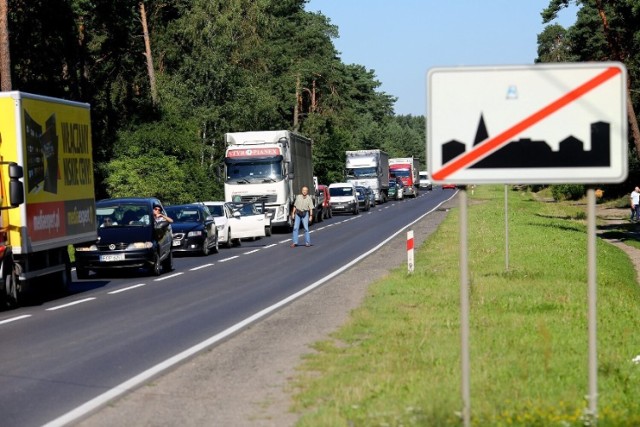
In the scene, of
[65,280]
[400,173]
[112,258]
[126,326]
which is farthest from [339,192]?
[126,326]

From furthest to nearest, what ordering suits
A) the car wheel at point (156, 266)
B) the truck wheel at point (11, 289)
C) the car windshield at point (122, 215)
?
1. the car windshield at point (122, 215)
2. the car wheel at point (156, 266)
3. the truck wheel at point (11, 289)

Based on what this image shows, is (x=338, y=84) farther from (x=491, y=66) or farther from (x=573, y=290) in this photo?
(x=491, y=66)

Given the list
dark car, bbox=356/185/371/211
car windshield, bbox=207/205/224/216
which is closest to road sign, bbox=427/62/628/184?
car windshield, bbox=207/205/224/216

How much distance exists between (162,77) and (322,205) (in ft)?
40.3

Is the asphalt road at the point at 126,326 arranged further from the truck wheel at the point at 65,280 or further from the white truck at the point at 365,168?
the white truck at the point at 365,168

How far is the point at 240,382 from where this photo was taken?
11.0 metres

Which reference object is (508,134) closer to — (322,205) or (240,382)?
(240,382)

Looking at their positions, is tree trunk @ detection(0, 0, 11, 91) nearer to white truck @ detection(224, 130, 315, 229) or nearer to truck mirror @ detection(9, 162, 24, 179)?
white truck @ detection(224, 130, 315, 229)

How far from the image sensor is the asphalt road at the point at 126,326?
10.8 meters

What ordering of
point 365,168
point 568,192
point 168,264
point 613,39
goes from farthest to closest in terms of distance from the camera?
point 568,192 → point 365,168 → point 613,39 → point 168,264

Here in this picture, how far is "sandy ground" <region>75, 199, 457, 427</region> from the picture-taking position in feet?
30.3

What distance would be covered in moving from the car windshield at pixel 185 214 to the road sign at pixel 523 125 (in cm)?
2729

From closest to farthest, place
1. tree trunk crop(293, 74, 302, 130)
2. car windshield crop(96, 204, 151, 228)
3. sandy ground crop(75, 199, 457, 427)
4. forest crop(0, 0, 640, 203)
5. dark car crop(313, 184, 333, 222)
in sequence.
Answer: sandy ground crop(75, 199, 457, 427) → car windshield crop(96, 204, 151, 228) → forest crop(0, 0, 640, 203) → dark car crop(313, 184, 333, 222) → tree trunk crop(293, 74, 302, 130)

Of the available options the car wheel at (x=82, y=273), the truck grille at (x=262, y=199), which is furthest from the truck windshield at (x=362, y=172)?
the car wheel at (x=82, y=273)
